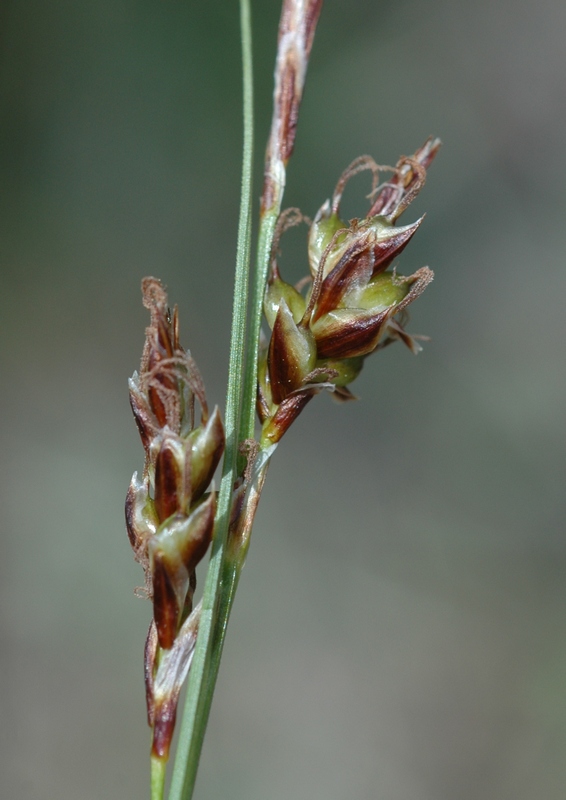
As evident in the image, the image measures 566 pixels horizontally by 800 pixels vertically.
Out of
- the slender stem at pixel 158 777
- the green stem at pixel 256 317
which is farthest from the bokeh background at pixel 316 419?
the green stem at pixel 256 317

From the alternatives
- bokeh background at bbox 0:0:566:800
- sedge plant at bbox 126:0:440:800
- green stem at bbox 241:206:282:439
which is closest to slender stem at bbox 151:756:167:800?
sedge plant at bbox 126:0:440:800

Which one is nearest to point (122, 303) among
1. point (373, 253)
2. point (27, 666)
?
point (27, 666)

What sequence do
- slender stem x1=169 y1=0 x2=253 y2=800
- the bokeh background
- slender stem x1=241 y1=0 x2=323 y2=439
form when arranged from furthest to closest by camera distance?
the bokeh background < slender stem x1=241 y1=0 x2=323 y2=439 < slender stem x1=169 y1=0 x2=253 y2=800

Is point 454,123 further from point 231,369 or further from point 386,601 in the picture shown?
point 231,369

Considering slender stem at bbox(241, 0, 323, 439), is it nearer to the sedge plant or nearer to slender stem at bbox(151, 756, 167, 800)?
the sedge plant

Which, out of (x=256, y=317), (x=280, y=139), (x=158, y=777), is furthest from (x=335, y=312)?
(x=158, y=777)

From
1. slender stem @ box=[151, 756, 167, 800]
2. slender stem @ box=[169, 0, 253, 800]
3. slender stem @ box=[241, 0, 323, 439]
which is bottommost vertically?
slender stem @ box=[151, 756, 167, 800]

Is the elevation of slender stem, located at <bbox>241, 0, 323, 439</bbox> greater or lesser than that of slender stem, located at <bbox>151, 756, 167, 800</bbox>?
greater
